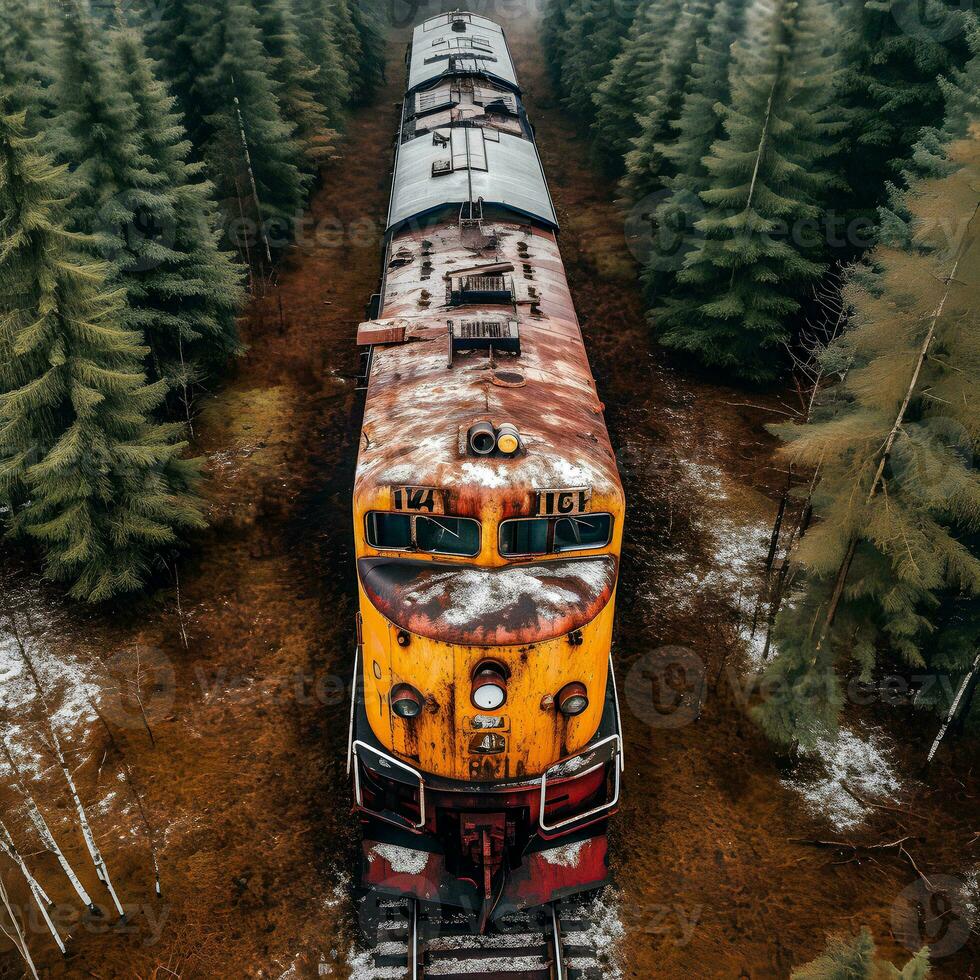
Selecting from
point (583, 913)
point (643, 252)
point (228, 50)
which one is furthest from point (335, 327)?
point (583, 913)

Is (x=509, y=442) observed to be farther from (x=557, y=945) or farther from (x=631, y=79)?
(x=631, y=79)

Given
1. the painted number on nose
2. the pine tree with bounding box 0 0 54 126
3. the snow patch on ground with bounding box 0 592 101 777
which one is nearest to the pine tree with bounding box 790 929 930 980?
the painted number on nose

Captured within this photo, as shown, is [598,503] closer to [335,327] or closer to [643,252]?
[335,327]

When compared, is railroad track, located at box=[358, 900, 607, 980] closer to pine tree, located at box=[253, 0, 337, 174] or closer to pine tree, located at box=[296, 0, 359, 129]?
pine tree, located at box=[253, 0, 337, 174]

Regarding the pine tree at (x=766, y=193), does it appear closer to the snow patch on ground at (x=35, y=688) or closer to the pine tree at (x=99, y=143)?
the pine tree at (x=99, y=143)

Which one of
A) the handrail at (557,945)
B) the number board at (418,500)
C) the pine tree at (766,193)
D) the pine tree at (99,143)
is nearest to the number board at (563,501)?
the number board at (418,500)

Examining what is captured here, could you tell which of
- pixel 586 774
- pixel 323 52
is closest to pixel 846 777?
pixel 586 774
